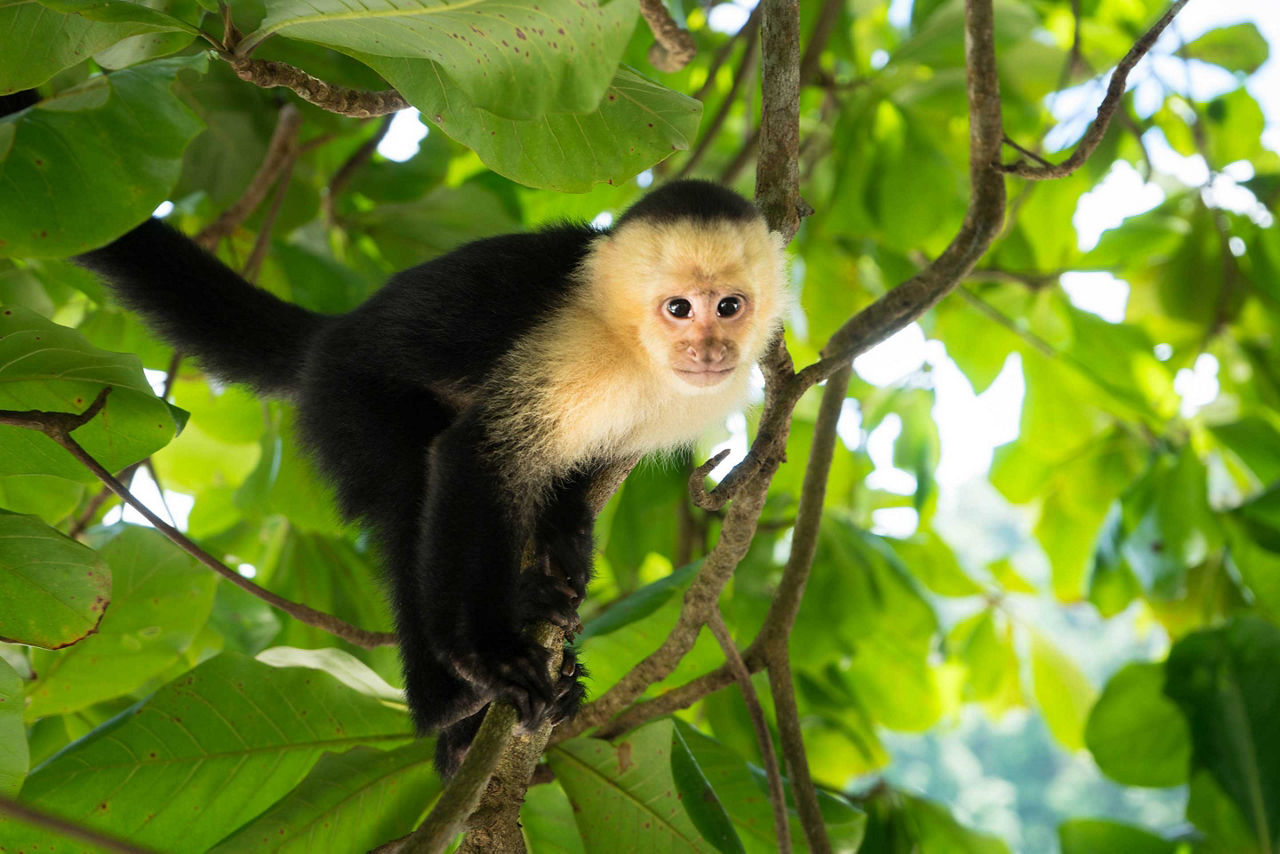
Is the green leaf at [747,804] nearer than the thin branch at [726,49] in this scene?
Yes

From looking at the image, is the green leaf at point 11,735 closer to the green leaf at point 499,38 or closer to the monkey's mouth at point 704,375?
the green leaf at point 499,38

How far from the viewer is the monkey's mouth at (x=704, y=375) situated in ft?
5.32

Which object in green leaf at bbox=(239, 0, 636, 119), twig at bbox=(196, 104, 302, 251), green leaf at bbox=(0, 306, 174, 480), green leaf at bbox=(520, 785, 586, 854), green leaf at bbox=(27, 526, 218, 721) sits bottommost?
green leaf at bbox=(520, 785, 586, 854)

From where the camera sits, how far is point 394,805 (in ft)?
4.43

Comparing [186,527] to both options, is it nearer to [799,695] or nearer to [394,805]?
[394,805]

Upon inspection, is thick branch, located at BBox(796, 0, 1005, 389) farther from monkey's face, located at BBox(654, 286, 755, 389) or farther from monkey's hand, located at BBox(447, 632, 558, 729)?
monkey's hand, located at BBox(447, 632, 558, 729)

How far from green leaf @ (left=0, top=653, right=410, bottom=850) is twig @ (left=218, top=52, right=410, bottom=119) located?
0.75 m

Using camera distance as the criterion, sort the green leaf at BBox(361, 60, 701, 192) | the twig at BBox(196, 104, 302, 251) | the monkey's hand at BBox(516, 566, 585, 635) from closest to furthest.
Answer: the green leaf at BBox(361, 60, 701, 192) → the monkey's hand at BBox(516, 566, 585, 635) → the twig at BBox(196, 104, 302, 251)

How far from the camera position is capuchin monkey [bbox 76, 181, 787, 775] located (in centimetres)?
149

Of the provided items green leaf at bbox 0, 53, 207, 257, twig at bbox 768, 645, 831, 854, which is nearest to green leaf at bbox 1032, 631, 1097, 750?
twig at bbox 768, 645, 831, 854

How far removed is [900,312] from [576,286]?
1.72 ft

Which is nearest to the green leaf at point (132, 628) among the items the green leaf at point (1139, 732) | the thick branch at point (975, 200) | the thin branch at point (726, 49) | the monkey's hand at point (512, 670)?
the monkey's hand at point (512, 670)

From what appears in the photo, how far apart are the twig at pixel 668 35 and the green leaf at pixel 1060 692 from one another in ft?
5.97

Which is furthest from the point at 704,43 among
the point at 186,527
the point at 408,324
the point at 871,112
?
the point at 186,527
